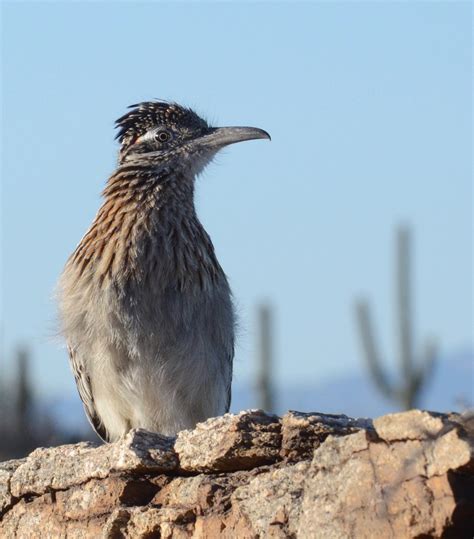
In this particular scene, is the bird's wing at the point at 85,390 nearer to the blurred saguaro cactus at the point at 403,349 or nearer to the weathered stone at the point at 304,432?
the weathered stone at the point at 304,432

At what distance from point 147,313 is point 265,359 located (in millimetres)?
12073

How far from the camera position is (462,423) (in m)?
3.79

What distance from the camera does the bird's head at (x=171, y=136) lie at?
7992 mm

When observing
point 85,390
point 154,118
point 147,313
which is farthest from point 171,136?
point 85,390

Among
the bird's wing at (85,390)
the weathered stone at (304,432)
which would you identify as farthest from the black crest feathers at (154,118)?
the weathered stone at (304,432)

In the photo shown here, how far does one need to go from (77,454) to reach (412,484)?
5.99ft

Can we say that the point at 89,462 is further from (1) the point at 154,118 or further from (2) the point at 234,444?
(1) the point at 154,118

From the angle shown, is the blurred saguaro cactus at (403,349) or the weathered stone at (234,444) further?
the blurred saguaro cactus at (403,349)

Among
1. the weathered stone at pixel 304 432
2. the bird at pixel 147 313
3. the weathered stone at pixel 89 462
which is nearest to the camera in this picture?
the weathered stone at pixel 304 432

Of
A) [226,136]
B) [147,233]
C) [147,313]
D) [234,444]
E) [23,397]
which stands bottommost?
[23,397]

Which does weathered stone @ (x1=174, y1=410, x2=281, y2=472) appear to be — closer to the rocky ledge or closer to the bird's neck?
the rocky ledge

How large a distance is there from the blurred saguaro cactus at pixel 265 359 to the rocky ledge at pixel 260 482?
13118 mm

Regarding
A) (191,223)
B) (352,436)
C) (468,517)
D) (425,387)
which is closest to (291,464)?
(352,436)

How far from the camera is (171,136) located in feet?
26.5
